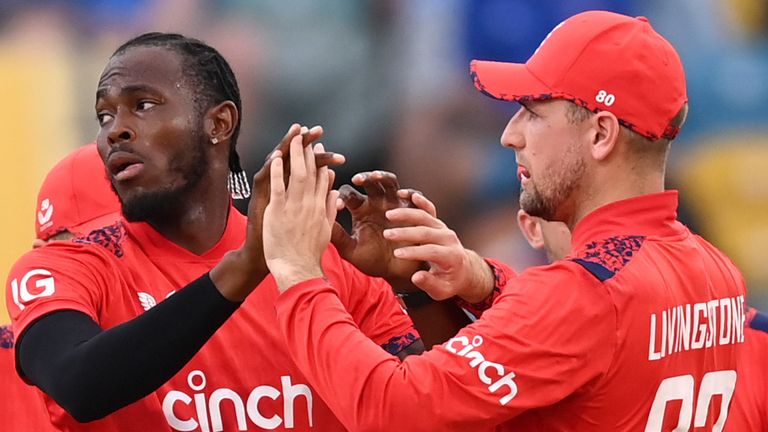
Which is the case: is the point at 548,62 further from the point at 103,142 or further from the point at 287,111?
the point at 287,111

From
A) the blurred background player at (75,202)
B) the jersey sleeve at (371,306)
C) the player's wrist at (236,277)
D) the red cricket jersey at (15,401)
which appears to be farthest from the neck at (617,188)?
the red cricket jersey at (15,401)

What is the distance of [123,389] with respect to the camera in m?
2.25

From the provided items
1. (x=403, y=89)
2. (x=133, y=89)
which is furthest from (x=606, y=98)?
(x=403, y=89)

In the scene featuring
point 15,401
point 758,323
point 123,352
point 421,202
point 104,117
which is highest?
point 104,117

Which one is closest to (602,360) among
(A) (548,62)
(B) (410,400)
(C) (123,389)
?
(B) (410,400)

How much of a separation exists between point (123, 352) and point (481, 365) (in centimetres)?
65

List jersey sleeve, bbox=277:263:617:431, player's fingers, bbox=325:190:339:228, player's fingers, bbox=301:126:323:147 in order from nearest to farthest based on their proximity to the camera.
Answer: jersey sleeve, bbox=277:263:617:431, player's fingers, bbox=301:126:323:147, player's fingers, bbox=325:190:339:228

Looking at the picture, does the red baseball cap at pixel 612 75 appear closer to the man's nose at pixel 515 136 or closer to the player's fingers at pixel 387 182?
the man's nose at pixel 515 136

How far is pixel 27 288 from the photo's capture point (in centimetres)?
237

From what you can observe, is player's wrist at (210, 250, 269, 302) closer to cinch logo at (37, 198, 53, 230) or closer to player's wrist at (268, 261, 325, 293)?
player's wrist at (268, 261, 325, 293)

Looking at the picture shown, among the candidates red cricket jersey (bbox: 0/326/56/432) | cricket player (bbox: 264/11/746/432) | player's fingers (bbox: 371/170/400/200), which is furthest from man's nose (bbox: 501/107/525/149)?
red cricket jersey (bbox: 0/326/56/432)

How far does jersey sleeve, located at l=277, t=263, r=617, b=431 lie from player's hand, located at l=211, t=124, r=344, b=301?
Result: 13 centimetres

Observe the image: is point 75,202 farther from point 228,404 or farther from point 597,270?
point 597,270

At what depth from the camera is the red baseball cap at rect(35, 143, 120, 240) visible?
10.9 ft
